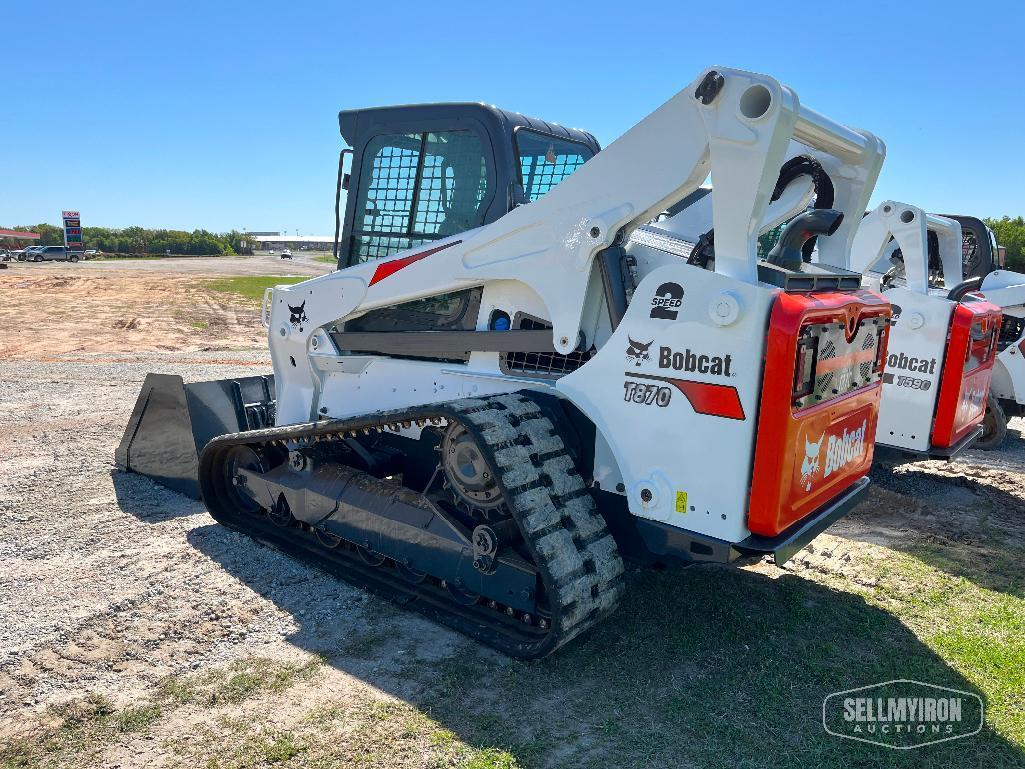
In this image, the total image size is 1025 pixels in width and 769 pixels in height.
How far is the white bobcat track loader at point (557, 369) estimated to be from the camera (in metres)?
3.40

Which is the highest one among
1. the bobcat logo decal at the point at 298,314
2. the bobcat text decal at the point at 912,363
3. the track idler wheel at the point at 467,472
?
the bobcat logo decal at the point at 298,314

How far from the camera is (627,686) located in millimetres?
3559

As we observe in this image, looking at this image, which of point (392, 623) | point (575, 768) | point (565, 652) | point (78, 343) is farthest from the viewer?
point (78, 343)

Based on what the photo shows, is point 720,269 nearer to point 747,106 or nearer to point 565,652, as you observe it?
point 747,106

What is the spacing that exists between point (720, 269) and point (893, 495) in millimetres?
4472

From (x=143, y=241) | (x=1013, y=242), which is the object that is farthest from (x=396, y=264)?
(x=143, y=241)

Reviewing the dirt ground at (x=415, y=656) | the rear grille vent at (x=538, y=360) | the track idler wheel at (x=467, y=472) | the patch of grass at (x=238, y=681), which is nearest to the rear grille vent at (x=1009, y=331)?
the dirt ground at (x=415, y=656)

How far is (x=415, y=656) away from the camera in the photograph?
150 inches

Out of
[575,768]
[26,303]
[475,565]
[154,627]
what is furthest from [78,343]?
[575,768]

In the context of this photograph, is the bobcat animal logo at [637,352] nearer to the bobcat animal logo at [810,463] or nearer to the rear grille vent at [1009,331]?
the bobcat animal logo at [810,463]

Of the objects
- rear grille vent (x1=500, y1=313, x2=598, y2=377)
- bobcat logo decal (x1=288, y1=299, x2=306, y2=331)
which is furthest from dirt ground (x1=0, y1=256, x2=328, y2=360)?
rear grille vent (x1=500, y1=313, x2=598, y2=377)

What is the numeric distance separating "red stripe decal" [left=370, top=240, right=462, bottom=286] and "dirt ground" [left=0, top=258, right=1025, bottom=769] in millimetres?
1859

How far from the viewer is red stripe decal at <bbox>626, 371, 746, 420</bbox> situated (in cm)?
333

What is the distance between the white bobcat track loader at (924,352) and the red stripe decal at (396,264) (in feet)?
12.2
